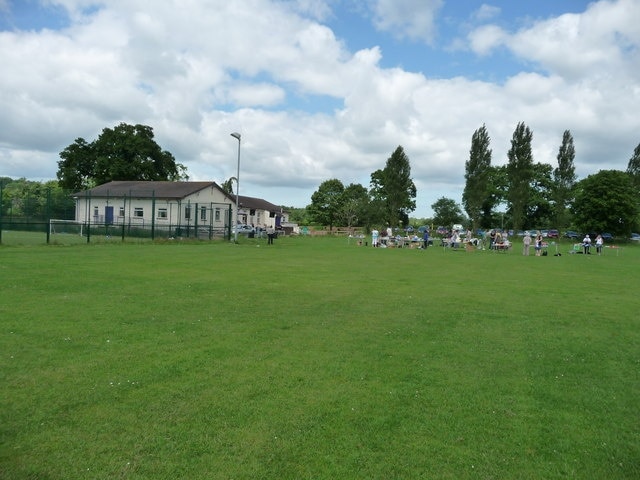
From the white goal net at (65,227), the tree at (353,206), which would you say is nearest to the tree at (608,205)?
the tree at (353,206)

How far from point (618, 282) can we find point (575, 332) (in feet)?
31.4

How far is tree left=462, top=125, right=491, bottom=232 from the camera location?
224ft

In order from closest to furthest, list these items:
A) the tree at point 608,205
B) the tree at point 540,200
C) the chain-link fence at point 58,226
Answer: the chain-link fence at point 58,226 < the tree at point 608,205 < the tree at point 540,200

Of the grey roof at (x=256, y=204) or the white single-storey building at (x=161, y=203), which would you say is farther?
the grey roof at (x=256, y=204)

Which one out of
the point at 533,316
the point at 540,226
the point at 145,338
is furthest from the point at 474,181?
the point at 145,338

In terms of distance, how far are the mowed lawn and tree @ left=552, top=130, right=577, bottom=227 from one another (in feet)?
197

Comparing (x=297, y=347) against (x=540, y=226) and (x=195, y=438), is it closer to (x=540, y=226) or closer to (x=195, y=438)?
(x=195, y=438)

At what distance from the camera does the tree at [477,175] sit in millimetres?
68188

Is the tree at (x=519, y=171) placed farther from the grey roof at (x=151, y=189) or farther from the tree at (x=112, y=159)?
the tree at (x=112, y=159)

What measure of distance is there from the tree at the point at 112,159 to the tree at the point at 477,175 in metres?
42.5

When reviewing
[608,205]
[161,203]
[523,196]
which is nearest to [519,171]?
[523,196]

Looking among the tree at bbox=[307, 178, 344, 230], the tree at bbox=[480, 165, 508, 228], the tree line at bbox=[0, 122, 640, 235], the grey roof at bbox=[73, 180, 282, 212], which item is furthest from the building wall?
the tree at bbox=[480, 165, 508, 228]

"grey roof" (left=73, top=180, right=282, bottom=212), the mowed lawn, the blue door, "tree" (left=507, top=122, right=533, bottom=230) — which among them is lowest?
the mowed lawn

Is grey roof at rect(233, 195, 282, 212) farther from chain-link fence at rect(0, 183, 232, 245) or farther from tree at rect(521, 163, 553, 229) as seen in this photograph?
tree at rect(521, 163, 553, 229)
